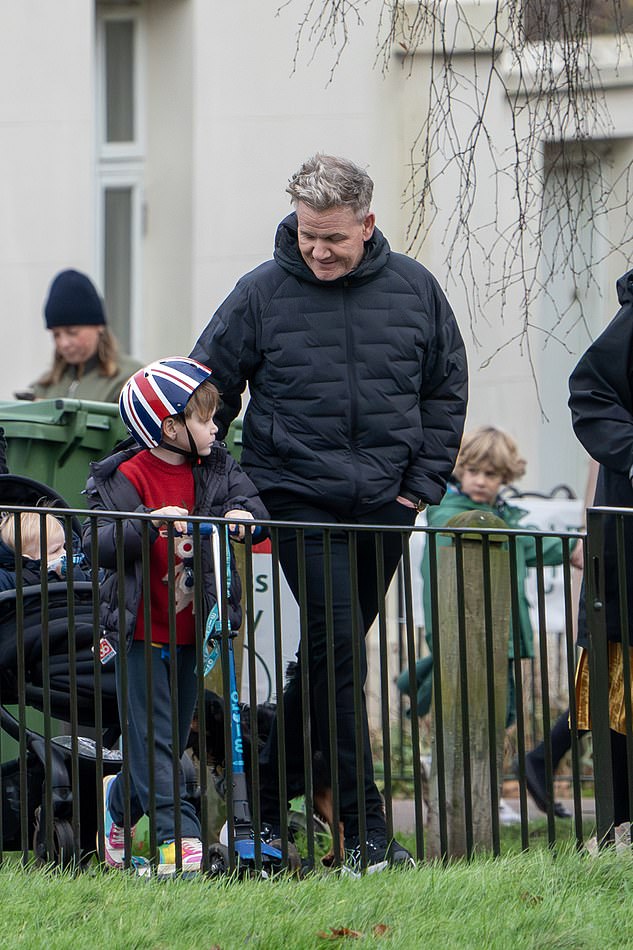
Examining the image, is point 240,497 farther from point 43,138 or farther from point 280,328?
point 43,138

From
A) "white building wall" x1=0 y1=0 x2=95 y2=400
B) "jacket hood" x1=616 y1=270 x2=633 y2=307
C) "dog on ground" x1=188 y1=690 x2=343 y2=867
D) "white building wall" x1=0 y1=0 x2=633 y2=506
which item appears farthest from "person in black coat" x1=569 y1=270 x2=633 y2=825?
"white building wall" x1=0 y1=0 x2=95 y2=400

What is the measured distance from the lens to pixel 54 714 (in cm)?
512

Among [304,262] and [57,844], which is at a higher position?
[304,262]

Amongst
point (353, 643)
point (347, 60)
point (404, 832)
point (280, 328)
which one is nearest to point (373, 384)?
point (280, 328)

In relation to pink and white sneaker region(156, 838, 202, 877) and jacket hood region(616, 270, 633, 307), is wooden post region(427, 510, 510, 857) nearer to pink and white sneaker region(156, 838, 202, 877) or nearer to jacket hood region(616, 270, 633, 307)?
jacket hood region(616, 270, 633, 307)

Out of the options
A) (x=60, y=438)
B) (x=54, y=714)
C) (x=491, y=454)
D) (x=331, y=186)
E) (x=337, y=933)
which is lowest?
(x=337, y=933)

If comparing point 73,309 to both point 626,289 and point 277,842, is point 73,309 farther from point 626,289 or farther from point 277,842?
point 277,842

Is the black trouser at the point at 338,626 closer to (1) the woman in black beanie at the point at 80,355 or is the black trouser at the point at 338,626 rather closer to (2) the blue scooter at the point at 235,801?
(2) the blue scooter at the point at 235,801

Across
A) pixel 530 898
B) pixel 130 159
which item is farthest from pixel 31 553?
pixel 130 159

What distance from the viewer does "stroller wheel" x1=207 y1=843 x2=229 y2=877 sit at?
4727 mm

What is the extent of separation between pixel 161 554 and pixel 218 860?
2.81 feet

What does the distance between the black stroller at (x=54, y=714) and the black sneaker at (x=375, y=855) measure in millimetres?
721

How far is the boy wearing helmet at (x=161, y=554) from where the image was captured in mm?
4828

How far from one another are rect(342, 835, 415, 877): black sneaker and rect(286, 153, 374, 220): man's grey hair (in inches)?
72.0
